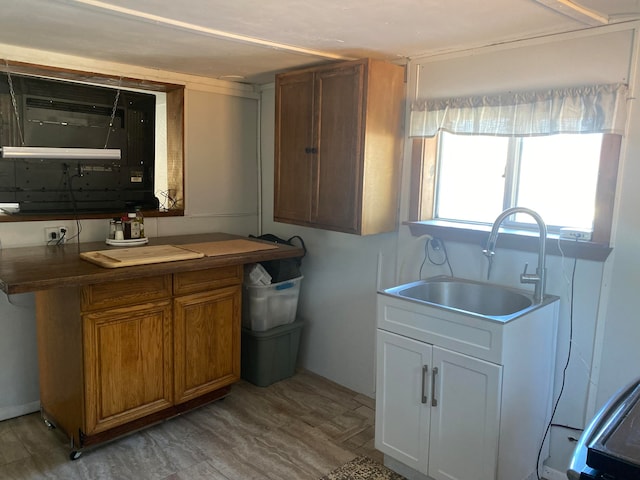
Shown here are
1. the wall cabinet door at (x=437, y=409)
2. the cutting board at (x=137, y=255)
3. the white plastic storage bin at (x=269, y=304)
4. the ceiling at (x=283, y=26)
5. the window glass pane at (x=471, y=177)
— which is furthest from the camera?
the white plastic storage bin at (x=269, y=304)

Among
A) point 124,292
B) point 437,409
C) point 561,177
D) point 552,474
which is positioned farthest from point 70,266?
point 552,474

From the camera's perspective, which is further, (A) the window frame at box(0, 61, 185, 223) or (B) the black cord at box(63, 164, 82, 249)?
(B) the black cord at box(63, 164, 82, 249)

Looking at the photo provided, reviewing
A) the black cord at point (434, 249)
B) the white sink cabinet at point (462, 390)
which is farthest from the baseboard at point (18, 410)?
the black cord at point (434, 249)

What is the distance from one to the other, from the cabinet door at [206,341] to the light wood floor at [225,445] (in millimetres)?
201

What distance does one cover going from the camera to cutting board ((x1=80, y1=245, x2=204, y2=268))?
232cm

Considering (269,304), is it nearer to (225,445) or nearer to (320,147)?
(225,445)

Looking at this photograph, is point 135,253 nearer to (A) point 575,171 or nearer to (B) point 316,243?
(B) point 316,243

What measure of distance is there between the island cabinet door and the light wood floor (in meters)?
0.17

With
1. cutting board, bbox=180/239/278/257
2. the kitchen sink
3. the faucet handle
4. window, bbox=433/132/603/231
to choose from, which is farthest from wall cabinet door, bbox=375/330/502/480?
cutting board, bbox=180/239/278/257

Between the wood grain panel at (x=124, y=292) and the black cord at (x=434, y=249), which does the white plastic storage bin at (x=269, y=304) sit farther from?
the black cord at (x=434, y=249)

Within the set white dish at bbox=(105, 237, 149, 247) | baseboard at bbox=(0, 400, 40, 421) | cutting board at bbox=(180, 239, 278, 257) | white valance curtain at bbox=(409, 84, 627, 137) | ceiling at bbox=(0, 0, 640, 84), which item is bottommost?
baseboard at bbox=(0, 400, 40, 421)

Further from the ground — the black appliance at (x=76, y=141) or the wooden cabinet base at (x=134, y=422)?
the black appliance at (x=76, y=141)

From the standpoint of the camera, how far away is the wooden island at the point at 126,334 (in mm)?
2287

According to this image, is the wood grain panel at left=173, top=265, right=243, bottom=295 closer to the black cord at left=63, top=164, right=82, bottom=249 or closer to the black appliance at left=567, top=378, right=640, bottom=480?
the black cord at left=63, top=164, right=82, bottom=249
